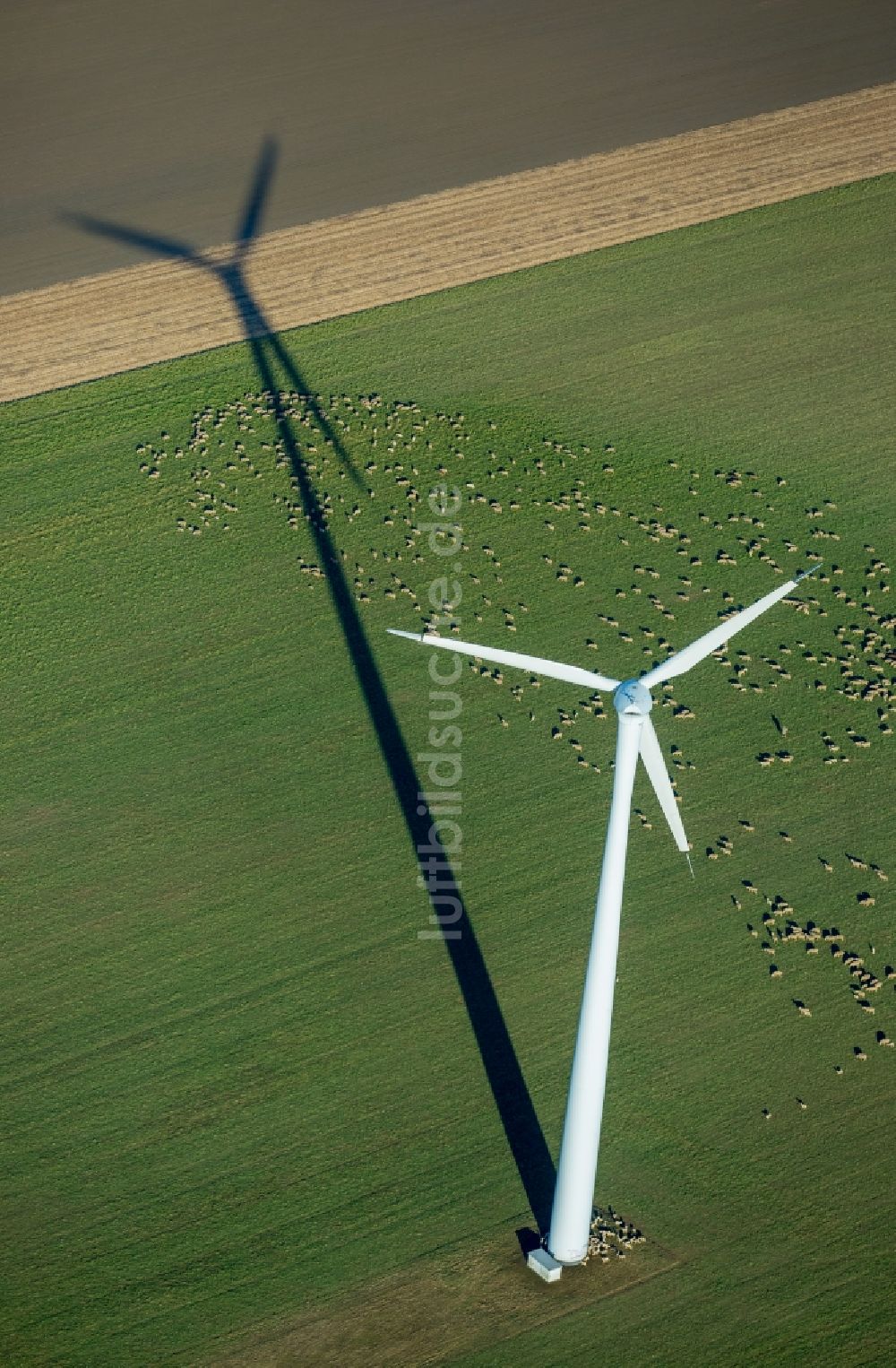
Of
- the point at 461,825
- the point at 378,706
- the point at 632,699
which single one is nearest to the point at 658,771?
the point at 632,699

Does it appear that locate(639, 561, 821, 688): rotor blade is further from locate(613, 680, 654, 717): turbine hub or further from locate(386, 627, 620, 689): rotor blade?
locate(386, 627, 620, 689): rotor blade

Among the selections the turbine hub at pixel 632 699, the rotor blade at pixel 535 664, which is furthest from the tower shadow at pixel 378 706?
the turbine hub at pixel 632 699

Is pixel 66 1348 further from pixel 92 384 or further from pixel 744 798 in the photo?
pixel 92 384

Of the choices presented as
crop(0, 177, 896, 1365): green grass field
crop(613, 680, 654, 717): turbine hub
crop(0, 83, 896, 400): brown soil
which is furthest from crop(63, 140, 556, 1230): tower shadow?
crop(613, 680, 654, 717): turbine hub

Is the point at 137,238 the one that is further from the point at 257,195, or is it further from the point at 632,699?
the point at 632,699

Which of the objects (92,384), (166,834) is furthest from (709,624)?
(92,384)

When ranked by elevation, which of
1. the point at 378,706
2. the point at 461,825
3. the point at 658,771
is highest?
the point at 378,706

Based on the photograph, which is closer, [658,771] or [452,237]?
[658,771]
